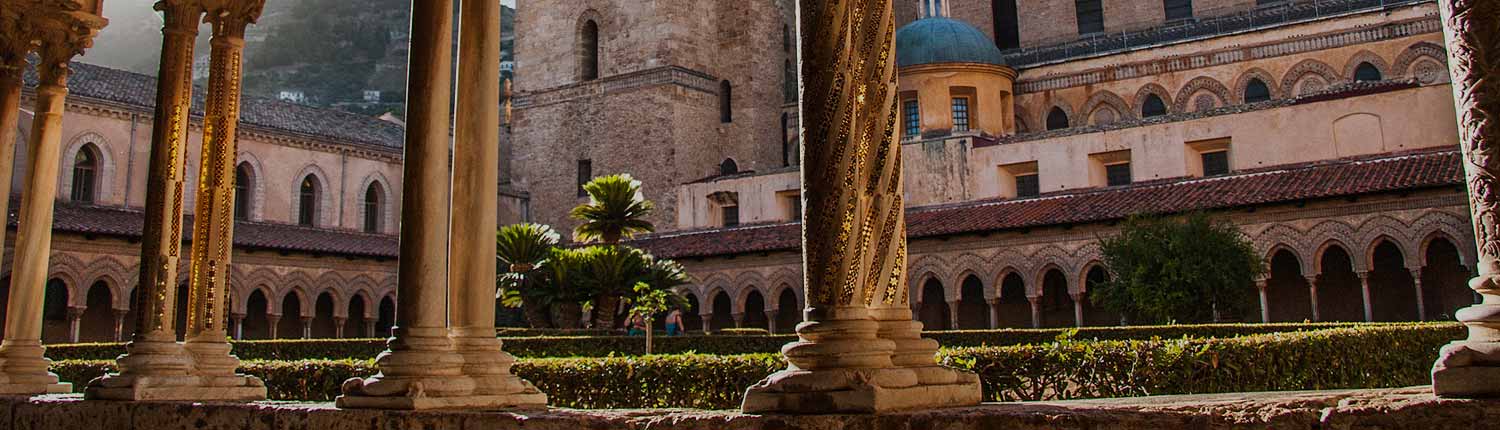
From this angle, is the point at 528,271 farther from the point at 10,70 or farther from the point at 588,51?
the point at 10,70

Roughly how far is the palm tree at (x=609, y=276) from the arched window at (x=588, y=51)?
590 inches

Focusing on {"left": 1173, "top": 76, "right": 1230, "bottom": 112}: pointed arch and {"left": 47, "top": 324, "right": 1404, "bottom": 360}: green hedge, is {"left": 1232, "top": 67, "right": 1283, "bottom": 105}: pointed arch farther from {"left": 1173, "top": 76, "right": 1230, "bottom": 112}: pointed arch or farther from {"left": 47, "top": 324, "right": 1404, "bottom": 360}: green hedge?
{"left": 47, "top": 324, "right": 1404, "bottom": 360}: green hedge

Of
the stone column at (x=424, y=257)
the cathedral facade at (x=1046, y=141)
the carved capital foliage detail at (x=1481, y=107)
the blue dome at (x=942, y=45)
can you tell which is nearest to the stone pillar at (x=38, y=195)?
the stone column at (x=424, y=257)

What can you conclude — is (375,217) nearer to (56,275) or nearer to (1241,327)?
(56,275)

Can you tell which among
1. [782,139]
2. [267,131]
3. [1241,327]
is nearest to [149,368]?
[1241,327]

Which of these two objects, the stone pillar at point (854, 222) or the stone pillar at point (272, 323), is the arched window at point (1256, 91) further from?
the stone pillar at point (854, 222)

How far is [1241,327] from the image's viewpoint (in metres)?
16.2

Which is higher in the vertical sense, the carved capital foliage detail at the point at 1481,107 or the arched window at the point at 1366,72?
the arched window at the point at 1366,72

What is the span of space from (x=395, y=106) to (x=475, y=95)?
6533 cm

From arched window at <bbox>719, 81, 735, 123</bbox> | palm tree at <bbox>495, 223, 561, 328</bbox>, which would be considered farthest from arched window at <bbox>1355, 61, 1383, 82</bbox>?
palm tree at <bbox>495, 223, 561, 328</bbox>

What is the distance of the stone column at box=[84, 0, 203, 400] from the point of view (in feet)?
22.8

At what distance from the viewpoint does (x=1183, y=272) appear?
20141 mm

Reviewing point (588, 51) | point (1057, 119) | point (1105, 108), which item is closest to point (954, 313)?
point (1057, 119)

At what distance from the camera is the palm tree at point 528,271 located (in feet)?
82.6
